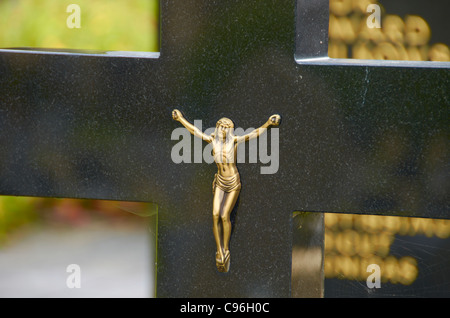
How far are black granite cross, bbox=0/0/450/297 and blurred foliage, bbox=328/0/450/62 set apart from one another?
51 centimetres

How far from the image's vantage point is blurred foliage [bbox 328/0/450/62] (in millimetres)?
2373

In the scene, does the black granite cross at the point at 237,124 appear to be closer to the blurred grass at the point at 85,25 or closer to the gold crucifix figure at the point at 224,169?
the gold crucifix figure at the point at 224,169

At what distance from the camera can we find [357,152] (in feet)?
6.15

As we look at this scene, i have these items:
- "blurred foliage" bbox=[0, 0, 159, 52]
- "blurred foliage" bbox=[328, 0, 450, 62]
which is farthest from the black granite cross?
"blurred foliage" bbox=[328, 0, 450, 62]

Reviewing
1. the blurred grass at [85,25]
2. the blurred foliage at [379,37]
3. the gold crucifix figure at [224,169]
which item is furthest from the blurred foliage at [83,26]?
the blurred foliage at [379,37]

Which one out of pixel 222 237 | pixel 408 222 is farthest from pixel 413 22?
pixel 222 237

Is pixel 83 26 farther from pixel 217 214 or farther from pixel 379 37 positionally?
pixel 379 37

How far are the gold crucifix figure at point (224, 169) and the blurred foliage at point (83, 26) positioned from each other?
0.35 metres

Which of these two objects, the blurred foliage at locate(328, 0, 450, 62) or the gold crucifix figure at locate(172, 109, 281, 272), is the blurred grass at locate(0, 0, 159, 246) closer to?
the gold crucifix figure at locate(172, 109, 281, 272)

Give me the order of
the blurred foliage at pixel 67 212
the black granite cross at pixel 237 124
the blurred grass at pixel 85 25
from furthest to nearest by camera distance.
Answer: the blurred foliage at pixel 67 212 → the blurred grass at pixel 85 25 → the black granite cross at pixel 237 124

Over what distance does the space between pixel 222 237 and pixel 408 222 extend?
72 cm

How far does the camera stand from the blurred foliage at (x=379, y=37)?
7.79 ft

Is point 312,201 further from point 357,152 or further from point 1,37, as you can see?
point 1,37

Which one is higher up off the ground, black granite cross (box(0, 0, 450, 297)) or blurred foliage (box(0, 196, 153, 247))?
black granite cross (box(0, 0, 450, 297))
